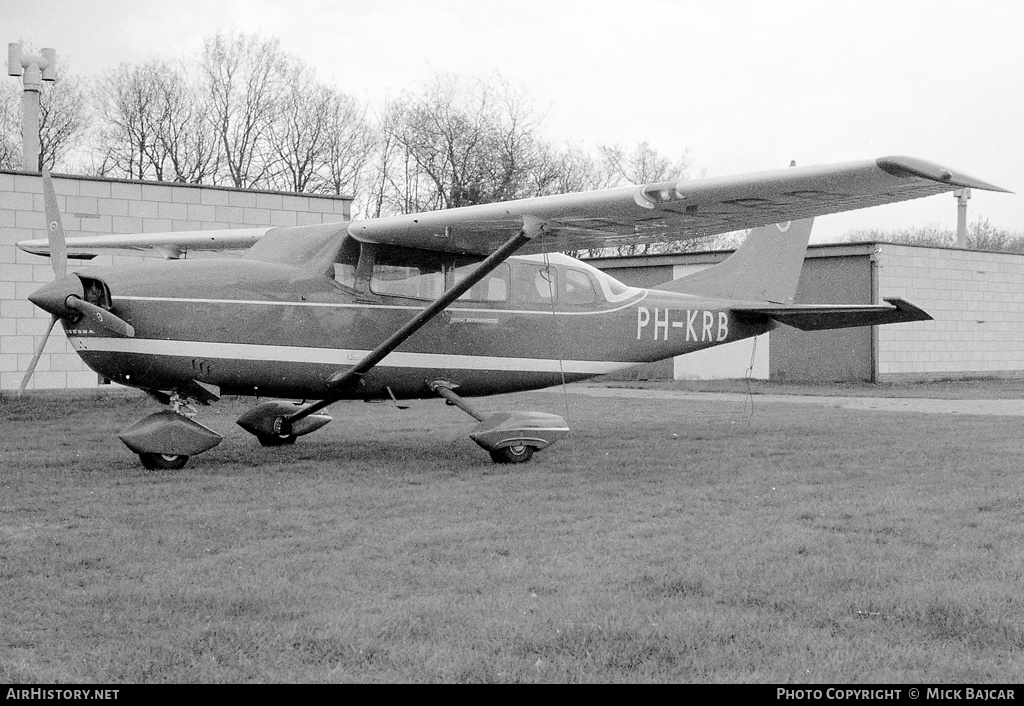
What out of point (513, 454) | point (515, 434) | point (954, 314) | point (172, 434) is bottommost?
point (513, 454)

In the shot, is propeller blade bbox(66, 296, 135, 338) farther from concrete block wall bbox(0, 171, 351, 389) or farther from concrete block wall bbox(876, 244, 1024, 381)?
concrete block wall bbox(876, 244, 1024, 381)

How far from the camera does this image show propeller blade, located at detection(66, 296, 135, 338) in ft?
25.6

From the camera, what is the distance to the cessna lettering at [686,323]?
1123 centimetres

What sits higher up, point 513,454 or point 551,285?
point 551,285

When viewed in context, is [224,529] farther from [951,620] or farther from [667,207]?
[667,207]

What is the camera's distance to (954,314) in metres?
25.9

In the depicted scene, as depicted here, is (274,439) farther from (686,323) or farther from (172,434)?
(686,323)

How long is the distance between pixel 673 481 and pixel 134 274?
503 centimetres

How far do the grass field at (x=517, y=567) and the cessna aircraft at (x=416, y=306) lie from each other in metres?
0.73

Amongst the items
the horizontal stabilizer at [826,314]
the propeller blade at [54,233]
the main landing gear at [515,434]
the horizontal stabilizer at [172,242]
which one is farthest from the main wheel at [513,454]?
the horizontal stabilizer at [172,242]

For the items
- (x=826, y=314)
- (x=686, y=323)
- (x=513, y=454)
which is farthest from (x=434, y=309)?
(x=826, y=314)

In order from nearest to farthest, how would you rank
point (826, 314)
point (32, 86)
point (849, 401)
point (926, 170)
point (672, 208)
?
1. point (926, 170)
2. point (672, 208)
3. point (826, 314)
4. point (849, 401)
5. point (32, 86)

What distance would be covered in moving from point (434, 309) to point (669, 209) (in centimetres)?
234
